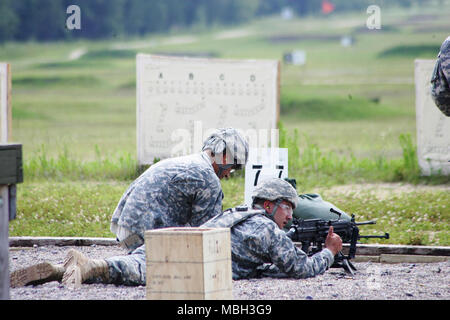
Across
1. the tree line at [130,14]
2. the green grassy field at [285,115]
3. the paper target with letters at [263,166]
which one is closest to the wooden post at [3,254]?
the paper target with letters at [263,166]

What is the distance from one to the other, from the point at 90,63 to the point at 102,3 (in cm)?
860

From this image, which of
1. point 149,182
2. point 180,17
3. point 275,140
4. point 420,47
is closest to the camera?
point 149,182

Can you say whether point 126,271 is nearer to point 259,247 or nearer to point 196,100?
point 259,247

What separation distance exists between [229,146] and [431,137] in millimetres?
5631

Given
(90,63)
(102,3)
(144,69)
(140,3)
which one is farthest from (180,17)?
(144,69)

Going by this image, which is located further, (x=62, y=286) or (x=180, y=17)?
(x=180, y=17)

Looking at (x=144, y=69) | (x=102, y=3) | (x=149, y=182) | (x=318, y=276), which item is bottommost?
(x=318, y=276)

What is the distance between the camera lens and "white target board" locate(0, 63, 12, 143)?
10641mm

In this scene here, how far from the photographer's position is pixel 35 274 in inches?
228

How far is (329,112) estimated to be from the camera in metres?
28.8

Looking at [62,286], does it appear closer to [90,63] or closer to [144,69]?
[144,69]

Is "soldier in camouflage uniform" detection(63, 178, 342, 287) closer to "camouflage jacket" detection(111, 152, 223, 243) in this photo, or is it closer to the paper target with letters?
"camouflage jacket" detection(111, 152, 223, 243)

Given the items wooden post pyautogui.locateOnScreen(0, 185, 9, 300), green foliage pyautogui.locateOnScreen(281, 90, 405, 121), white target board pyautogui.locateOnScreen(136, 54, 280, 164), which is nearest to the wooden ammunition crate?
wooden post pyautogui.locateOnScreen(0, 185, 9, 300)

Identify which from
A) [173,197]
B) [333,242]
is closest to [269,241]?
[333,242]
